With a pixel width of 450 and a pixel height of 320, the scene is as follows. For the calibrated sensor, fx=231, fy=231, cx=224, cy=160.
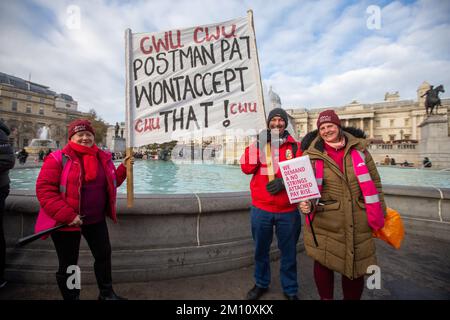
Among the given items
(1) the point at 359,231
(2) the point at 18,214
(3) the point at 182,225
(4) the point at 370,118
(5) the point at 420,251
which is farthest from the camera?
(4) the point at 370,118

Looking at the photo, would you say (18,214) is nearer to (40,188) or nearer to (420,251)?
(40,188)

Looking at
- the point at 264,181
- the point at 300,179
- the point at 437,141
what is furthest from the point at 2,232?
the point at 437,141

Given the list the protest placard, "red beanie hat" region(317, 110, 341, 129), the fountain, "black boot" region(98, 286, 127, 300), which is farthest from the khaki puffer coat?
the fountain

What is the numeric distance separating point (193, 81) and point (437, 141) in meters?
26.4

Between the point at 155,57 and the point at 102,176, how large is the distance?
161cm

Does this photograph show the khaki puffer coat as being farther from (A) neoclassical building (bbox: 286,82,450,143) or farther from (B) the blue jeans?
(A) neoclassical building (bbox: 286,82,450,143)

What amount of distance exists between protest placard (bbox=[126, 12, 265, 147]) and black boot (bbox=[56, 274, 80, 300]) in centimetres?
153

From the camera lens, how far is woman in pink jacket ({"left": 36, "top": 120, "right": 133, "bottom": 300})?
1990mm

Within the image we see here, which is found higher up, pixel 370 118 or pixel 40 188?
pixel 370 118

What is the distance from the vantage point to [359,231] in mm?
1971

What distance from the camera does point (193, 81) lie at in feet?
9.62

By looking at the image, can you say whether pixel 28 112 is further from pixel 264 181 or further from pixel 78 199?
pixel 264 181
